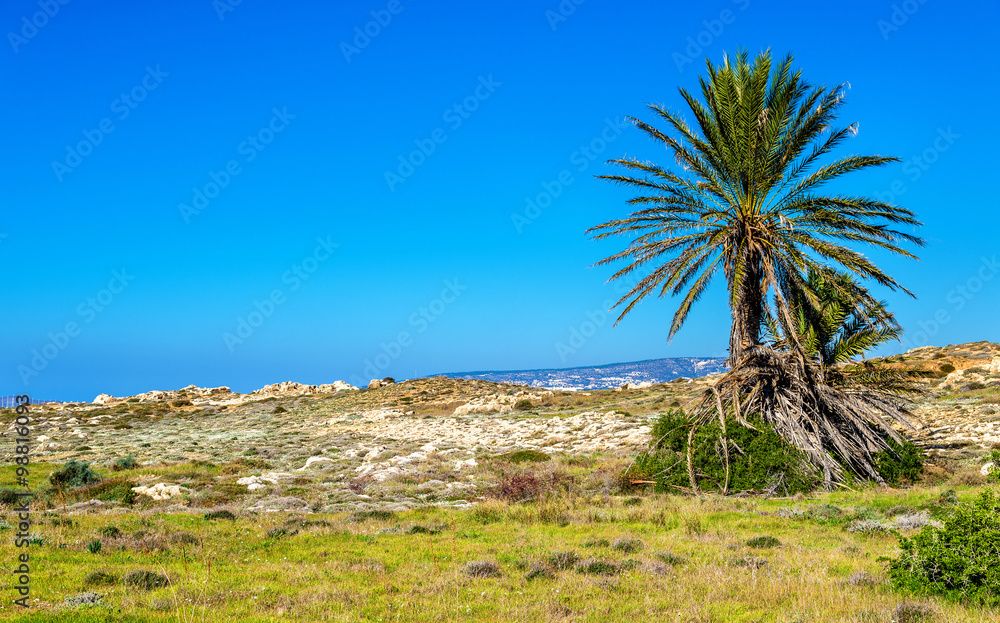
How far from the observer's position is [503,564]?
10.7 meters

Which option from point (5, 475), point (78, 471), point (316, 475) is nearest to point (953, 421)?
point (316, 475)

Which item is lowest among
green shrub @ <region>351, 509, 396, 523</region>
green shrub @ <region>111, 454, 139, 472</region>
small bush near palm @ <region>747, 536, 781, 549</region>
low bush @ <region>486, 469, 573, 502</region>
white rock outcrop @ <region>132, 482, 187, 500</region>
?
green shrub @ <region>111, 454, 139, 472</region>

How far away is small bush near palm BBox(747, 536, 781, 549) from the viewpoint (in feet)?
37.9

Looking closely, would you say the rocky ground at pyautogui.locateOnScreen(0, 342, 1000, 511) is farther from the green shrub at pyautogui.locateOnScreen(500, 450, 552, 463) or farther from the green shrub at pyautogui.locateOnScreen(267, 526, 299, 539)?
the green shrub at pyautogui.locateOnScreen(267, 526, 299, 539)

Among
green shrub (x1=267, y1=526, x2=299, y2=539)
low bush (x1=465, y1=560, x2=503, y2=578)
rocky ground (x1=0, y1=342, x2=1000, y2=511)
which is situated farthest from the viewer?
rocky ground (x1=0, y1=342, x2=1000, y2=511)

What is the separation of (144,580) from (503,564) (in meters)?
5.72

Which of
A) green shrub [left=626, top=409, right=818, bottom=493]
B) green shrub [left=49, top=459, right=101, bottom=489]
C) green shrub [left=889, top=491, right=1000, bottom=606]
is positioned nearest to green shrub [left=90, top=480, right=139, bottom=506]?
green shrub [left=49, top=459, right=101, bottom=489]

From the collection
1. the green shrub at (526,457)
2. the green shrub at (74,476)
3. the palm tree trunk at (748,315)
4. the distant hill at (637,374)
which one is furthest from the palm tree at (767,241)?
the distant hill at (637,374)

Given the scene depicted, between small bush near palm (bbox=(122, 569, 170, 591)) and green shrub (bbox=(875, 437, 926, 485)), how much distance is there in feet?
59.5

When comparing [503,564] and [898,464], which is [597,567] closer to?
[503,564]

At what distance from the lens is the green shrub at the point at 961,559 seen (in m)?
7.45

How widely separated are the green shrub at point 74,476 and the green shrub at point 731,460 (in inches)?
809

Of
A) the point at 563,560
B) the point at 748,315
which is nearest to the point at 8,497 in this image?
the point at 563,560

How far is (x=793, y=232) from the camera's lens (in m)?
17.3
